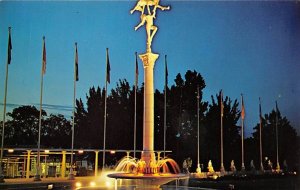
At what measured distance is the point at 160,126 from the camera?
4169 centimetres

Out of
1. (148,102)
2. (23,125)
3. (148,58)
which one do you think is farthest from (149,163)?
(23,125)

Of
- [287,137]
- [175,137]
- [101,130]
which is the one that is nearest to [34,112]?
[101,130]

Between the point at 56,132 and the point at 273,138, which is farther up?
the point at 56,132

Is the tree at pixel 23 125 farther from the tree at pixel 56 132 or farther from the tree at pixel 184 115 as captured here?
the tree at pixel 184 115

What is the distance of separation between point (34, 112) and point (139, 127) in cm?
1611

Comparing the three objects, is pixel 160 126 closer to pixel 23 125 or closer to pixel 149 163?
pixel 23 125

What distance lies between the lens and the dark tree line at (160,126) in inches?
1580

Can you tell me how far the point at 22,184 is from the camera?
71.8 feet

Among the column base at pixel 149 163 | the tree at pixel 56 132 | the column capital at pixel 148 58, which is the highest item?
the column capital at pixel 148 58

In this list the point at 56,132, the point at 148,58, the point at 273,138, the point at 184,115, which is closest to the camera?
the point at 148,58

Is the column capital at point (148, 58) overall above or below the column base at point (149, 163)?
above

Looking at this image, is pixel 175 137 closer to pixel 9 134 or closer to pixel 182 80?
pixel 182 80

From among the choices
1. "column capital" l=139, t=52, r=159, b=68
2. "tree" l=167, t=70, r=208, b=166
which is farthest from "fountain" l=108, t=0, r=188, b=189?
"tree" l=167, t=70, r=208, b=166

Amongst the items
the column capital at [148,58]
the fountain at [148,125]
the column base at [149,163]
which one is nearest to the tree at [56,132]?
the fountain at [148,125]
